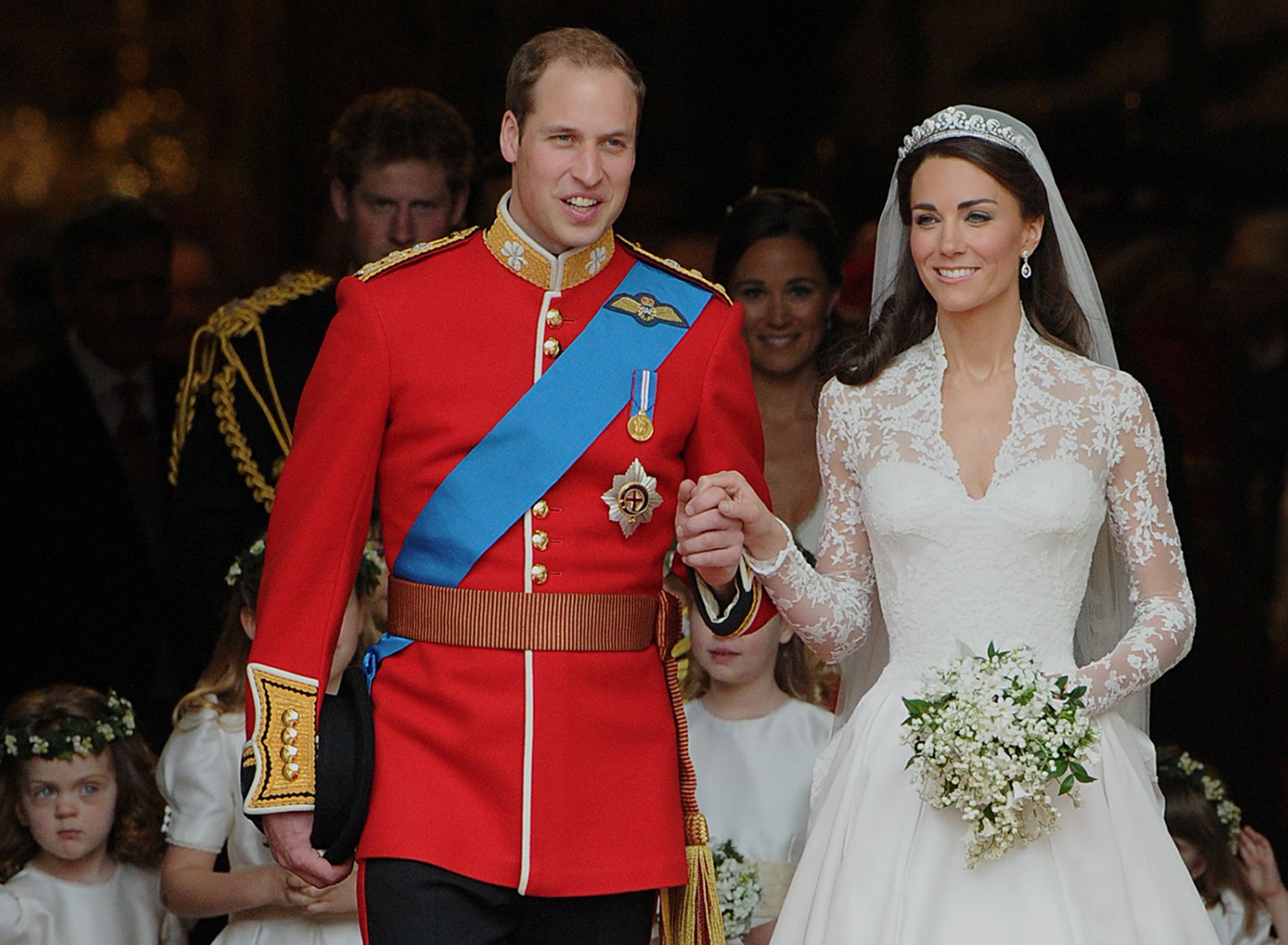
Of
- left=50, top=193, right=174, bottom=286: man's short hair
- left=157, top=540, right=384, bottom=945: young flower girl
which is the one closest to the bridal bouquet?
left=157, top=540, right=384, bottom=945: young flower girl

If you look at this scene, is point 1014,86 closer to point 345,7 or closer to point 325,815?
point 345,7

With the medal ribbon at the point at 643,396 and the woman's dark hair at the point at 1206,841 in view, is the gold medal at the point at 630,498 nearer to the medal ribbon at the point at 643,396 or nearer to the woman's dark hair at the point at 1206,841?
the medal ribbon at the point at 643,396

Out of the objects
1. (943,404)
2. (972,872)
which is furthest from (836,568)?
(972,872)

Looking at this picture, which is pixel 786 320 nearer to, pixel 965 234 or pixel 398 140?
pixel 398 140

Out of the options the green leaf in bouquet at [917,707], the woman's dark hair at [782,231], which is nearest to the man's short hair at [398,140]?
the woman's dark hair at [782,231]

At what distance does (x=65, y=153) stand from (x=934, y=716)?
20.4 feet

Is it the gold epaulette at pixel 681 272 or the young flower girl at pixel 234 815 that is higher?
the gold epaulette at pixel 681 272

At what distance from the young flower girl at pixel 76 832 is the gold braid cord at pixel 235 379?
584 millimetres

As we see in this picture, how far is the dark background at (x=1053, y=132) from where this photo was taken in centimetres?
641

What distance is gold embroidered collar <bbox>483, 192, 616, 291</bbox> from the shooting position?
339 cm

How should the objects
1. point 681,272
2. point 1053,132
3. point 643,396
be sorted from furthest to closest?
1. point 1053,132
2. point 681,272
3. point 643,396

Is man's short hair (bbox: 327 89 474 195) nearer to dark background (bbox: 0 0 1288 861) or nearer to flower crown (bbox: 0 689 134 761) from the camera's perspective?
flower crown (bbox: 0 689 134 761)

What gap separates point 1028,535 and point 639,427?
0.64 m

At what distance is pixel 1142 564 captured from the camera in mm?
3463
